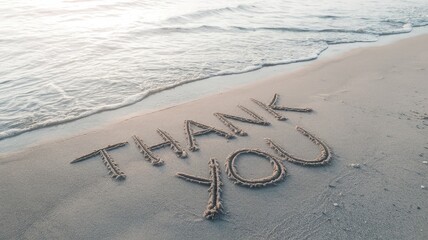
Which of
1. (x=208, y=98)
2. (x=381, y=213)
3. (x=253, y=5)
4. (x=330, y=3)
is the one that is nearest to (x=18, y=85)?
(x=208, y=98)

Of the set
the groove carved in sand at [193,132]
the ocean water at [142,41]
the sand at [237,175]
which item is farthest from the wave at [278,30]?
the groove carved in sand at [193,132]

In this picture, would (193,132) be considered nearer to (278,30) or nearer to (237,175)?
(237,175)

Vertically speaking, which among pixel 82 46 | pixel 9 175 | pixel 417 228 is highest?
pixel 82 46

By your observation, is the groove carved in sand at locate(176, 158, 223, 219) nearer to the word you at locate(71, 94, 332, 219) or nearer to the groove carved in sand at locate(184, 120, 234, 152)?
the word you at locate(71, 94, 332, 219)

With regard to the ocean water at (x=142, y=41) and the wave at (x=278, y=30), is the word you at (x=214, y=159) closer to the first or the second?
the ocean water at (x=142, y=41)

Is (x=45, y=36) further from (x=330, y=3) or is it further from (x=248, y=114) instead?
(x=330, y=3)

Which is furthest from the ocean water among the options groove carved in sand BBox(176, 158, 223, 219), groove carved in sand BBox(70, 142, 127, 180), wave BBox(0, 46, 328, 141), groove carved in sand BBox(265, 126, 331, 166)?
groove carved in sand BBox(265, 126, 331, 166)
